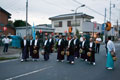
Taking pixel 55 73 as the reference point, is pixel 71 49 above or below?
above

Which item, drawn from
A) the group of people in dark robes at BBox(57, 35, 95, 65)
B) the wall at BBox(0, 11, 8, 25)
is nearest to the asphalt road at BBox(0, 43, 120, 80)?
the group of people in dark robes at BBox(57, 35, 95, 65)

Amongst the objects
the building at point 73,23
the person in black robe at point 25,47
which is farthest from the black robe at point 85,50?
the building at point 73,23

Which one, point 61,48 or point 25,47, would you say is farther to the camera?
point 61,48

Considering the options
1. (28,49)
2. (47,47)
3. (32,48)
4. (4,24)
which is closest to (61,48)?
(47,47)

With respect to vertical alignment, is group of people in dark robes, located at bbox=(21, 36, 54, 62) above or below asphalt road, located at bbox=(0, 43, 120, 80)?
above

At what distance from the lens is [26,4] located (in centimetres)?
1661

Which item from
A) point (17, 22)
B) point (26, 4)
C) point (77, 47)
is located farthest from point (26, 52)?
point (17, 22)

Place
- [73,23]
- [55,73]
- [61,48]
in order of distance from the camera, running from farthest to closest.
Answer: [73,23] < [61,48] < [55,73]

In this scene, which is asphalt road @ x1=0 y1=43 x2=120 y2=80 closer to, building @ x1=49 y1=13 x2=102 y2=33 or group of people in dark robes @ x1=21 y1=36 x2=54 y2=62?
group of people in dark robes @ x1=21 y1=36 x2=54 y2=62

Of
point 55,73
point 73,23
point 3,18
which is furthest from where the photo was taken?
point 73,23

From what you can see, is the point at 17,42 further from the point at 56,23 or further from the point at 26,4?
the point at 56,23

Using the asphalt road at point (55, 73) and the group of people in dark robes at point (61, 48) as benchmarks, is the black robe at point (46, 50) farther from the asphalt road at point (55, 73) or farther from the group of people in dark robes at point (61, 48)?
the asphalt road at point (55, 73)

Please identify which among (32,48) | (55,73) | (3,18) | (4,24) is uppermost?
(3,18)

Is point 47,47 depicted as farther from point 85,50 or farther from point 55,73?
point 55,73
